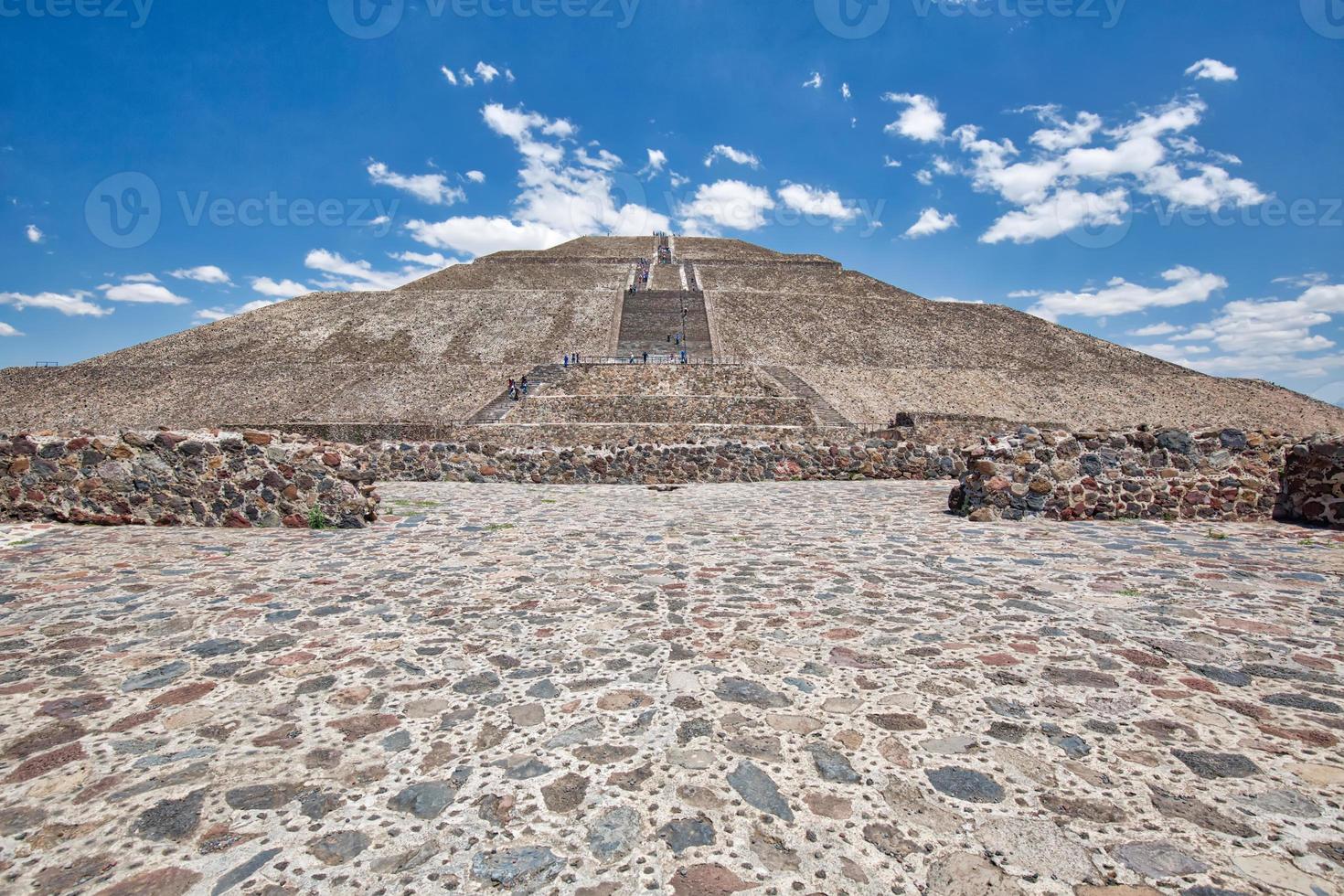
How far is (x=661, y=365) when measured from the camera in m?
29.2

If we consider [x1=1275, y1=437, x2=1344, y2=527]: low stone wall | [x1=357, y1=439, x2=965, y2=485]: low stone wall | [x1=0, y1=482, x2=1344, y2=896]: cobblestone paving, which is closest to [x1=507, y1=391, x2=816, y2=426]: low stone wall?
[x1=357, y1=439, x2=965, y2=485]: low stone wall

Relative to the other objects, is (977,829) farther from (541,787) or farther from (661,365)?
(661,365)

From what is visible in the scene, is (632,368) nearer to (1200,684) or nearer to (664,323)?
(664,323)

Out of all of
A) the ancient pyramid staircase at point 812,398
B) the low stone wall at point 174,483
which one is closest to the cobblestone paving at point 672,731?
the low stone wall at point 174,483

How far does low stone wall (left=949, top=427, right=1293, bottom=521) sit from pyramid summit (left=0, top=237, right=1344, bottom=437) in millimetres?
14805

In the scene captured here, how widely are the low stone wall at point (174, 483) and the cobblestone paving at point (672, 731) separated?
2.35m

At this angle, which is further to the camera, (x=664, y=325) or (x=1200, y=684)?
(x=664, y=325)

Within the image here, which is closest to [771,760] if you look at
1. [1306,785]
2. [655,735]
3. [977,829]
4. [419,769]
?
[655,735]

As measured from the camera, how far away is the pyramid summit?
2816 centimetres

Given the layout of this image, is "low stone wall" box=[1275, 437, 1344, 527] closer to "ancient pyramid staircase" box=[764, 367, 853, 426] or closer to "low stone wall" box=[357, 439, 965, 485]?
"low stone wall" box=[357, 439, 965, 485]

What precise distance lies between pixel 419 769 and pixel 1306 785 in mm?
3361

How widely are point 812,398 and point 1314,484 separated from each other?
2133 cm

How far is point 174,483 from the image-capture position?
7.85 metres

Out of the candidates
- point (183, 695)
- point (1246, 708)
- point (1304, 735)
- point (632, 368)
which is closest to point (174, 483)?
point (183, 695)
